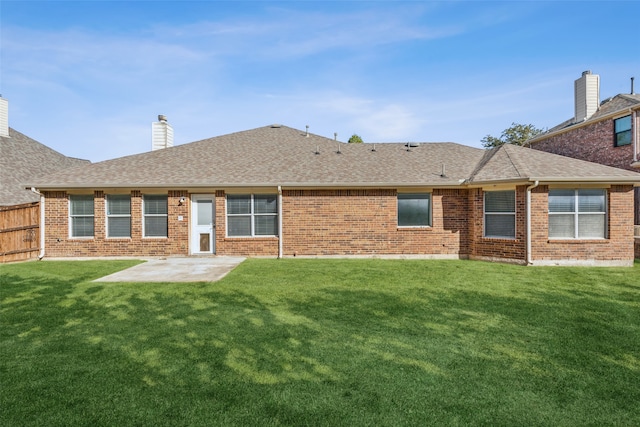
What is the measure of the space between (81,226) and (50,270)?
2715mm

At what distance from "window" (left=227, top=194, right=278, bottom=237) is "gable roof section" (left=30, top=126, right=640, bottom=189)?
636mm

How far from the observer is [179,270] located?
31.7 feet

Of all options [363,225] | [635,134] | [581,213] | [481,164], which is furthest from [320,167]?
[635,134]

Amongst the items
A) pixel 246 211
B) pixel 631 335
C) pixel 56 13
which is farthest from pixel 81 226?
pixel 631 335

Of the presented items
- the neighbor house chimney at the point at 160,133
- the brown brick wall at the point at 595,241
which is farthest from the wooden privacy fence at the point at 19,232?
the brown brick wall at the point at 595,241

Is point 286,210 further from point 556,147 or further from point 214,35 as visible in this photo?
point 556,147

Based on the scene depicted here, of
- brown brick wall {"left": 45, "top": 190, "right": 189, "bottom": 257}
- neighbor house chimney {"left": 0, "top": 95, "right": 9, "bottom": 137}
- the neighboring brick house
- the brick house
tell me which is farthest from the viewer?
neighbor house chimney {"left": 0, "top": 95, "right": 9, "bottom": 137}

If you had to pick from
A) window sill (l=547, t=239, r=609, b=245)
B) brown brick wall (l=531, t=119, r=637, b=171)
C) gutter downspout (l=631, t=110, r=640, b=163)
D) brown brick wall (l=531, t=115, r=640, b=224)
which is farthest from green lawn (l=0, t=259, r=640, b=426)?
brown brick wall (l=531, t=119, r=637, b=171)

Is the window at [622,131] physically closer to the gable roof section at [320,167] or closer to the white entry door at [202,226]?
the gable roof section at [320,167]

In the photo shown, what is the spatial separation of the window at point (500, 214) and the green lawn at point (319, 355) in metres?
3.52

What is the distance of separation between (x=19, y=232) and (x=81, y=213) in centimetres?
205

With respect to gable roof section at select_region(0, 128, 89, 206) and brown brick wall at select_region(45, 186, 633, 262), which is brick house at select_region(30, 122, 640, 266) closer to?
brown brick wall at select_region(45, 186, 633, 262)

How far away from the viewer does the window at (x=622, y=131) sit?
14844mm

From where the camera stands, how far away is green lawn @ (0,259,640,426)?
3.06 meters
